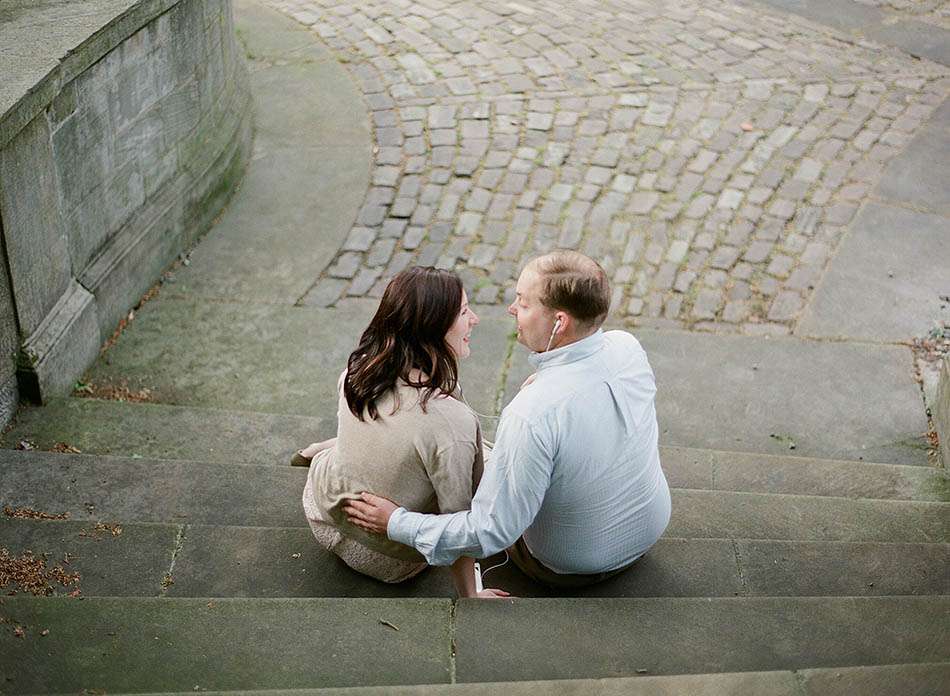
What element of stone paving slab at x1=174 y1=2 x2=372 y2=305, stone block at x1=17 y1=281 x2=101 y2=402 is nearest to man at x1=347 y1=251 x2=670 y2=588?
stone block at x1=17 y1=281 x2=101 y2=402

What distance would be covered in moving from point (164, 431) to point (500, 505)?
7.37 feet

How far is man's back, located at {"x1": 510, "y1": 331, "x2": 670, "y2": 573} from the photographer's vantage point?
11.1 ft

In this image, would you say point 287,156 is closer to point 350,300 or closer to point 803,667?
point 350,300

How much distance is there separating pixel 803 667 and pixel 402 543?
4.25 ft

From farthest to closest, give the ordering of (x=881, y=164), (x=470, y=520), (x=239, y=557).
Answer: (x=881, y=164) → (x=239, y=557) → (x=470, y=520)

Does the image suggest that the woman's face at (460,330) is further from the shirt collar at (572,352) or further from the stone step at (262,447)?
the stone step at (262,447)

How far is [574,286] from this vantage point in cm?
336

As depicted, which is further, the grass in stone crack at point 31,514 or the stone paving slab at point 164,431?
the stone paving slab at point 164,431

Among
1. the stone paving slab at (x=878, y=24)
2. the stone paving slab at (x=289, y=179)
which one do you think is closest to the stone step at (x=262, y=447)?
the stone paving slab at (x=289, y=179)

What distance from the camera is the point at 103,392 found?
18.5 ft

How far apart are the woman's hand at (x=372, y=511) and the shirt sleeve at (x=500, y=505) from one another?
0.31 ft

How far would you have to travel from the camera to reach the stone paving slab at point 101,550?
3.58 metres

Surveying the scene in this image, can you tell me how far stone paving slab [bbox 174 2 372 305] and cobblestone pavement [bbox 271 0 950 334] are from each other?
0.15 m

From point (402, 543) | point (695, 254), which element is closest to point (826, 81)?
point (695, 254)
